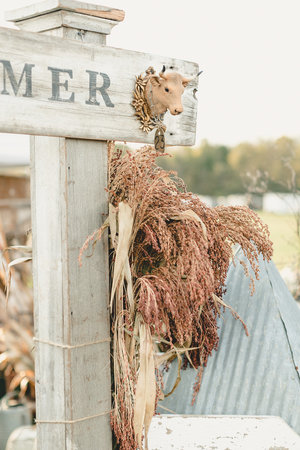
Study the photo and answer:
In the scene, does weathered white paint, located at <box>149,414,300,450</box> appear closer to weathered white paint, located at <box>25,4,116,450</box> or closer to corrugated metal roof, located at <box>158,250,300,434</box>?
corrugated metal roof, located at <box>158,250,300,434</box>

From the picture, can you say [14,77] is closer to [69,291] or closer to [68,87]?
[68,87]

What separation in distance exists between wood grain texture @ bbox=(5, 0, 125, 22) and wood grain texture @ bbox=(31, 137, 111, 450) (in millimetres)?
389

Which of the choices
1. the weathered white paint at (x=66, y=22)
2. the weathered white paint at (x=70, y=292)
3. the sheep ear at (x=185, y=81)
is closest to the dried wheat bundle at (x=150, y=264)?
the weathered white paint at (x=70, y=292)

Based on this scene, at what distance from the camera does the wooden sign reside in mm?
1604

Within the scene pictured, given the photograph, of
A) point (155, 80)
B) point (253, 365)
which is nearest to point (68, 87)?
point (155, 80)

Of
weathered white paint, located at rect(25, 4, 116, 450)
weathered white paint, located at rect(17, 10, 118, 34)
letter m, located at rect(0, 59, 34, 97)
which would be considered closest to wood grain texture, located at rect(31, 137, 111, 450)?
weathered white paint, located at rect(25, 4, 116, 450)

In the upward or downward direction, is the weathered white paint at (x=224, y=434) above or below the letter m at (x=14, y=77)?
below

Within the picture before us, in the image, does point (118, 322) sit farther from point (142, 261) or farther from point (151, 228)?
point (151, 228)

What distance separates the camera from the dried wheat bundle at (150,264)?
1.74 meters

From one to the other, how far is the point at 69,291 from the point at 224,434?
0.74 meters

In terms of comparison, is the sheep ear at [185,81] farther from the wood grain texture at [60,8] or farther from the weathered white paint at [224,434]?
the weathered white paint at [224,434]

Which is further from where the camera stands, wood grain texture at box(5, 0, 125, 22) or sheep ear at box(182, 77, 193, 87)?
sheep ear at box(182, 77, 193, 87)

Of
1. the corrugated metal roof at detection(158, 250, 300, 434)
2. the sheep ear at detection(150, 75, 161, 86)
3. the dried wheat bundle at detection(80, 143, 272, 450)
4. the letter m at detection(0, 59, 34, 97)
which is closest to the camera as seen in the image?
the letter m at detection(0, 59, 34, 97)

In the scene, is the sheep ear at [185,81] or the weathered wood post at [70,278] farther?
the sheep ear at [185,81]
